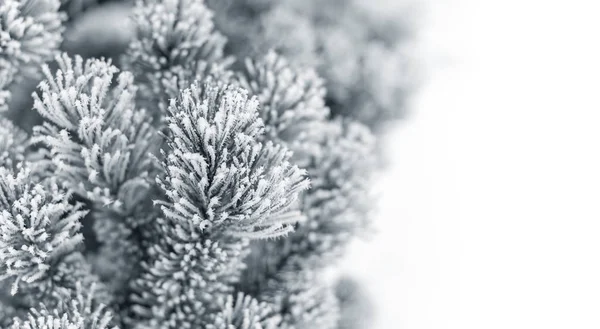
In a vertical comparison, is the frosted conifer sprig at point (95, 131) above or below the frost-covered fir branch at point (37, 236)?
above

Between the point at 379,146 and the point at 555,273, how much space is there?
29 cm

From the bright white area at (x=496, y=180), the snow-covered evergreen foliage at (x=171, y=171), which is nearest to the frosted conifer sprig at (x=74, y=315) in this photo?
the snow-covered evergreen foliage at (x=171, y=171)

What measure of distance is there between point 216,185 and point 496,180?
0.54 metres

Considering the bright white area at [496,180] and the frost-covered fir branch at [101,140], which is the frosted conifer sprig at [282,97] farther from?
the bright white area at [496,180]

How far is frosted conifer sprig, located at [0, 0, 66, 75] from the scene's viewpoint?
1.50ft

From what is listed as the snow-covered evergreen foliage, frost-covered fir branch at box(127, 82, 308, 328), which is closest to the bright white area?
the snow-covered evergreen foliage

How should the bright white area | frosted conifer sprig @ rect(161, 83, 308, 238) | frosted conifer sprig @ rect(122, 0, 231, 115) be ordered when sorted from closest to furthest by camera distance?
frosted conifer sprig @ rect(161, 83, 308, 238) → frosted conifer sprig @ rect(122, 0, 231, 115) → the bright white area

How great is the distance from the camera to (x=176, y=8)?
50 cm

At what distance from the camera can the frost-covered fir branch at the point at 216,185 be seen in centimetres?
38

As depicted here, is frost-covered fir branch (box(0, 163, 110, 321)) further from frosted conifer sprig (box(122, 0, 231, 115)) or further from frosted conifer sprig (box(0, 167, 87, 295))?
frosted conifer sprig (box(122, 0, 231, 115))

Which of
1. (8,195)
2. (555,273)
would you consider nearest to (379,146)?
(555,273)

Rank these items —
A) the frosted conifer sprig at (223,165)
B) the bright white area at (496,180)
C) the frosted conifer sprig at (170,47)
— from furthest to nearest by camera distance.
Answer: the bright white area at (496,180) < the frosted conifer sprig at (170,47) < the frosted conifer sprig at (223,165)

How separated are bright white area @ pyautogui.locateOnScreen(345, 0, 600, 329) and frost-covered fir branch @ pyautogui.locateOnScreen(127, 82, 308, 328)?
0.33 m

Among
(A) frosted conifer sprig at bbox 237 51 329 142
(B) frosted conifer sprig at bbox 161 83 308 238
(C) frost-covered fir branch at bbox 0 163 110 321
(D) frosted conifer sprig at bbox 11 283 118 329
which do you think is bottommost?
(D) frosted conifer sprig at bbox 11 283 118 329
